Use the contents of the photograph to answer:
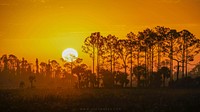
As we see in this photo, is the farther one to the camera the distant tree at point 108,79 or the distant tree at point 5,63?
the distant tree at point 5,63

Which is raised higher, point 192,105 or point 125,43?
point 125,43

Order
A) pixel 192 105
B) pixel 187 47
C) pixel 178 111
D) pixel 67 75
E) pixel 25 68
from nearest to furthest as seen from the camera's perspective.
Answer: pixel 178 111 < pixel 192 105 < pixel 187 47 < pixel 67 75 < pixel 25 68

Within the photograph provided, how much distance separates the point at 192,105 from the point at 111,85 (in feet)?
119

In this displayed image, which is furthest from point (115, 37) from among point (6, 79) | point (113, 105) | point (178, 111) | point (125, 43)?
point (6, 79)

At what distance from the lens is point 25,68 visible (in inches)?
5507

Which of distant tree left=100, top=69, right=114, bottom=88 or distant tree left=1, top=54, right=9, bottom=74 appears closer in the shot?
distant tree left=100, top=69, right=114, bottom=88

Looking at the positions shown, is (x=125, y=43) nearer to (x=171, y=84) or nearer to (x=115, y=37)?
(x=115, y=37)

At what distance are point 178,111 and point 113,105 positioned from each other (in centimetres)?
791

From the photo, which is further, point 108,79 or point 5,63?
point 5,63

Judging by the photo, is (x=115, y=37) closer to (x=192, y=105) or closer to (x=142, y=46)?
(x=142, y=46)

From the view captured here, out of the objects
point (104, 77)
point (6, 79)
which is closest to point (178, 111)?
point (104, 77)

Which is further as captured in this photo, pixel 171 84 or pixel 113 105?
pixel 171 84

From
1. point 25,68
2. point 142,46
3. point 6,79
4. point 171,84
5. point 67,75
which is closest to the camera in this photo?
point 171,84

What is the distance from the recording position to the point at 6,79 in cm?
13000
